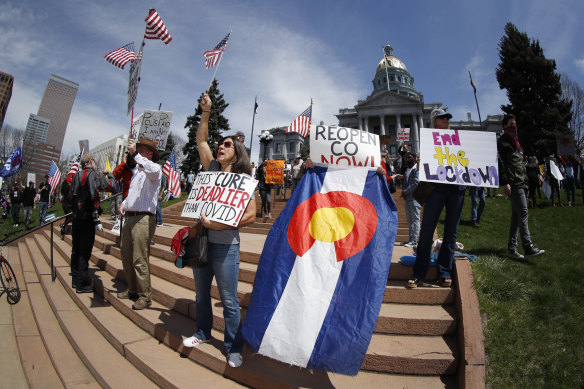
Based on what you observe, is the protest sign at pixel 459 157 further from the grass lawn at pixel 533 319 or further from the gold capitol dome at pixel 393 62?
the gold capitol dome at pixel 393 62

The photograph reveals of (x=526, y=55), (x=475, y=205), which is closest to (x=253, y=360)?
(x=475, y=205)

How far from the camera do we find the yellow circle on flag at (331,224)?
2.62 m

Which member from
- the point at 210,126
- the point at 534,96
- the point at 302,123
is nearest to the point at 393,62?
the point at 534,96

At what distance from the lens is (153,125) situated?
5.51m

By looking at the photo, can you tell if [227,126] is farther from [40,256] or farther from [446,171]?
[446,171]

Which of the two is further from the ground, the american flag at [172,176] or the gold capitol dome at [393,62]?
the gold capitol dome at [393,62]

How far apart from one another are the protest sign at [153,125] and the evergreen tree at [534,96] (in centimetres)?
3425

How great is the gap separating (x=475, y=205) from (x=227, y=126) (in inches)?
1268

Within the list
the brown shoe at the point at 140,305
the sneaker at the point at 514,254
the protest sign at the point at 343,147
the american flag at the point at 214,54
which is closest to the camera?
the protest sign at the point at 343,147

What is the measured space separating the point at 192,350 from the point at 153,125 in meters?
4.33

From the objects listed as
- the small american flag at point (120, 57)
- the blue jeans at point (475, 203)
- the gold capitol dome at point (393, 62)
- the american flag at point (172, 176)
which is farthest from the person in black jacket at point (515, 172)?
the gold capitol dome at point (393, 62)

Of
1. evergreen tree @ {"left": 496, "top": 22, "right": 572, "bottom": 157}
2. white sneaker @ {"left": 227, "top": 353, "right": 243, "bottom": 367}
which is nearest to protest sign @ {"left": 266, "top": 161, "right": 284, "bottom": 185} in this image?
white sneaker @ {"left": 227, "top": 353, "right": 243, "bottom": 367}

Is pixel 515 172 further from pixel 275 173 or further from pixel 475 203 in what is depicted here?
pixel 275 173

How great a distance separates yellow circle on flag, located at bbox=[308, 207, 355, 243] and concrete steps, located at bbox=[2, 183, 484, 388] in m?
1.02
